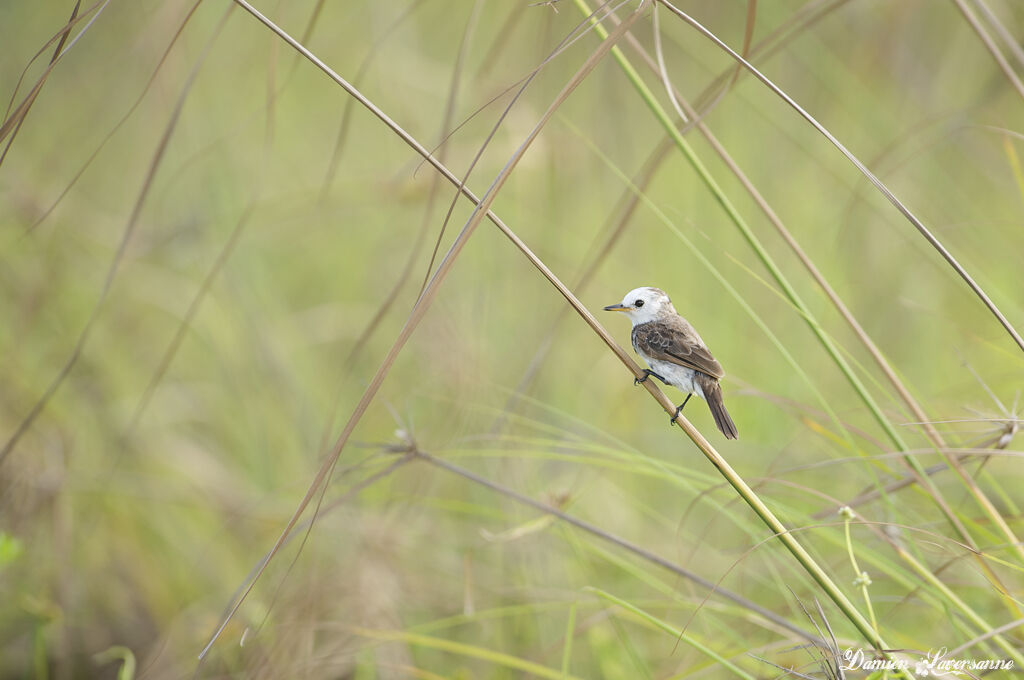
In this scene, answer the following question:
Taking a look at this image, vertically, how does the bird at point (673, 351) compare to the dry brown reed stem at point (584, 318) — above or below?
above

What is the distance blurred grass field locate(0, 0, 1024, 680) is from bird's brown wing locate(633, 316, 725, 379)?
1.00 ft

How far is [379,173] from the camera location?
3984mm

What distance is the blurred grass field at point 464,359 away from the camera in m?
2.23

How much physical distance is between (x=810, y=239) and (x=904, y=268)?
0.46 m

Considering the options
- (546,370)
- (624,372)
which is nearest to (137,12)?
(546,370)

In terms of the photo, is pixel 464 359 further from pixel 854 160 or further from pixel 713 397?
pixel 854 160

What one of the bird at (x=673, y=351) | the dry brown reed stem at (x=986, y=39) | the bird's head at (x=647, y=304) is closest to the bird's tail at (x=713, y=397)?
the bird at (x=673, y=351)

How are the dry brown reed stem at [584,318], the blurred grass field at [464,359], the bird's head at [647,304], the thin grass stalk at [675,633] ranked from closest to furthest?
the dry brown reed stem at [584,318] < the thin grass stalk at [675,633] < the bird's head at [647,304] < the blurred grass field at [464,359]

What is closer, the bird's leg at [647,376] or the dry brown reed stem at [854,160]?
the dry brown reed stem at [854,160]

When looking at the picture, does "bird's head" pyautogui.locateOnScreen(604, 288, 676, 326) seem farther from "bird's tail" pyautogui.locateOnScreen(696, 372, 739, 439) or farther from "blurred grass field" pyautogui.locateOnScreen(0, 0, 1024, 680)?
"blurred grass field" pyautogui.locateOnScreen(0, 0, 1024, 680)

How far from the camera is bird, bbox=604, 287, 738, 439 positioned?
1.51 metres

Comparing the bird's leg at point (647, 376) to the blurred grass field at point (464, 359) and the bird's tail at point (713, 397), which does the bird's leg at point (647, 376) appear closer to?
the bird's tail at point (713, 397)

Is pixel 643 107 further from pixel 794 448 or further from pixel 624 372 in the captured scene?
pixel 794 448

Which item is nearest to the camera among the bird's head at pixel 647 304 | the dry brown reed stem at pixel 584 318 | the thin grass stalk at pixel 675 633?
the dry brown reed stem at pixel 584 318
